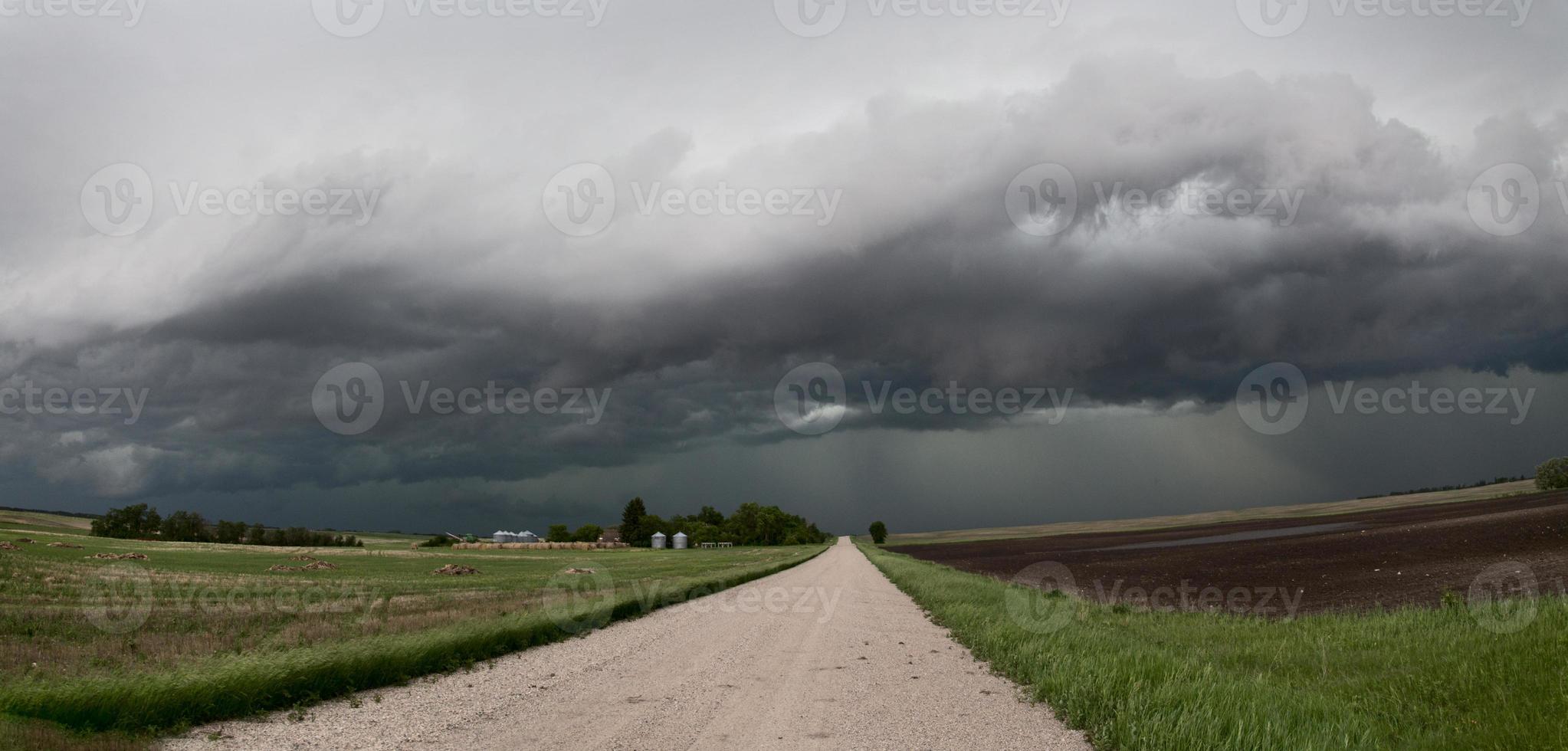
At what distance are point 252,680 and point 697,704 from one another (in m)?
5.76

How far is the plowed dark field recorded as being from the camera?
25.0 metres

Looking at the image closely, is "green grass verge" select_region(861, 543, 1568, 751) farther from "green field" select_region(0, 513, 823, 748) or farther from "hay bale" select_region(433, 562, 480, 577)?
"hay bale" select_region(433, 562, 480, 577)

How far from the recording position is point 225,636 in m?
15.9

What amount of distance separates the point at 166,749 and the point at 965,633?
14202mm

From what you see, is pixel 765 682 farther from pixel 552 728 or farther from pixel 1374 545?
pixel 1374 545

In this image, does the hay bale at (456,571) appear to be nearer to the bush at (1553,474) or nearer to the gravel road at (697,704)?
the gravel road at (697,704)

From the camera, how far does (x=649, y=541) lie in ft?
589

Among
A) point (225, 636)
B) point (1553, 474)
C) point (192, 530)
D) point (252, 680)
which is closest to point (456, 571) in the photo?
point (225, 636)

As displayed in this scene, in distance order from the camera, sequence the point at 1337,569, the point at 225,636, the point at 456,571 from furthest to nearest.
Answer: the point at 456,571, the point at 1337,569, the point at 225,636

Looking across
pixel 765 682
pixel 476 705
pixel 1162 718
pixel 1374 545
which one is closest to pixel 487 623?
pixel 476 705

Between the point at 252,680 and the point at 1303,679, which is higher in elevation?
the point at 252,680

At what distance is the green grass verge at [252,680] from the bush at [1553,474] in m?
163

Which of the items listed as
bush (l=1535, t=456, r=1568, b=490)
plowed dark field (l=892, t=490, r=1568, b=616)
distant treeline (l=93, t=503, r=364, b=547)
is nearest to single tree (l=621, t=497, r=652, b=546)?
distant treeline (l=93, t=503, r=364, b=547)

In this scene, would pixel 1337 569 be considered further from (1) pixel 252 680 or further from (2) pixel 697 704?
(1) pixel 252 680
